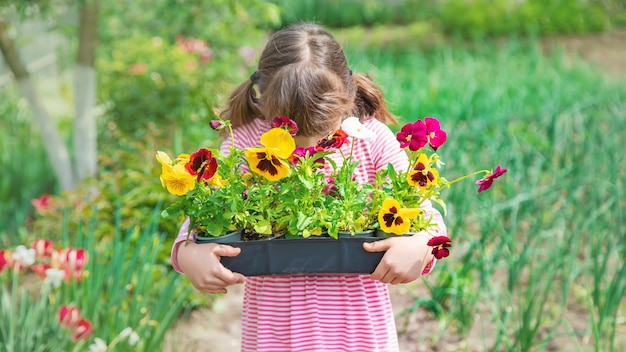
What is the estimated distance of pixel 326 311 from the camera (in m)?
1.54

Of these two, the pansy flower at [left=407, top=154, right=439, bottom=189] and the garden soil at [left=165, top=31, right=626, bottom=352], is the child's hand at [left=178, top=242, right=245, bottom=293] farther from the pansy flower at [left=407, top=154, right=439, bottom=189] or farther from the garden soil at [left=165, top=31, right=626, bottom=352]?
the garden soil at [left=165, top=31, right=626, bottom=352]

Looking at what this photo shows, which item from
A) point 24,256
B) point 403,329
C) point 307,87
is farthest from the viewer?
point 403,329

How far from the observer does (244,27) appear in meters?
5.24

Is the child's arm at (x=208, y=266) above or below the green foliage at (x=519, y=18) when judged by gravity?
above

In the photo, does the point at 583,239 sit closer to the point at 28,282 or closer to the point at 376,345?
the point at 376,345

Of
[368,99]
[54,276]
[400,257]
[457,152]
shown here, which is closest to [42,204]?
[54,276]

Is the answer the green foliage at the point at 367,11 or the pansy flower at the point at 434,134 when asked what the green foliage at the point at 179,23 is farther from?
the green foliage at the point at 367,11

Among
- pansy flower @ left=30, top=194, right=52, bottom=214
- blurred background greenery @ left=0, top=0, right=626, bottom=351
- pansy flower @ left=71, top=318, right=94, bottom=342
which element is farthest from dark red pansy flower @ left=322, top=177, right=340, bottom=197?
pansy flower @ left=30, top=194, right=52, bottom=214

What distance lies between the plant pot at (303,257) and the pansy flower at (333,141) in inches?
6.2

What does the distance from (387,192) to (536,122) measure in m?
2.89

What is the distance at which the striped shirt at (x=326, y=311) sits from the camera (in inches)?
60.2

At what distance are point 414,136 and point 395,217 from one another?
149 millimetres

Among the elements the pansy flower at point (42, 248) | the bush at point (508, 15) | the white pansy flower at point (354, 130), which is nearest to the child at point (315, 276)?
the white pansy flower at point (354, 130)

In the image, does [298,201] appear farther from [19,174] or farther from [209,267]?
[19,174]
